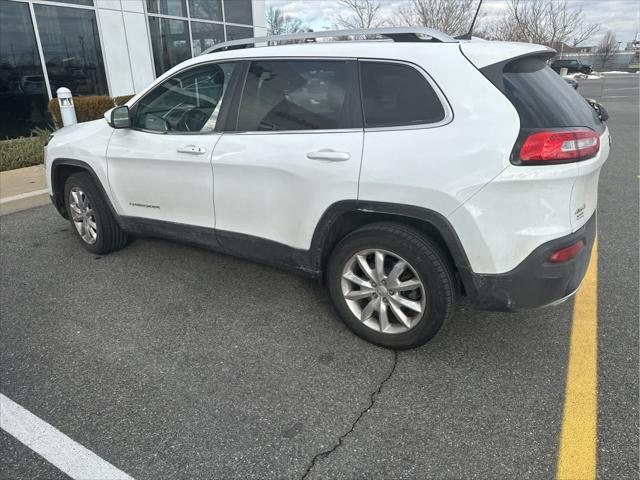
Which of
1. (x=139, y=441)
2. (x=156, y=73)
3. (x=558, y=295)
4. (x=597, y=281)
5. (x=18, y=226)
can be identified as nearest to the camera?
(x=139, y=441)

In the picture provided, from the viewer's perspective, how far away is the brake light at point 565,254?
2471 millimetres

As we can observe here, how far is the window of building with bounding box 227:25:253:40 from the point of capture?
50.6ft

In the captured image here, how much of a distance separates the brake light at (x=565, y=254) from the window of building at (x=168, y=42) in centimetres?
1273

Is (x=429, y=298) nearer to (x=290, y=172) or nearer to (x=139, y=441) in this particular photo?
(x=290, y=172)

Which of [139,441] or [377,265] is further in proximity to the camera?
[377,265]

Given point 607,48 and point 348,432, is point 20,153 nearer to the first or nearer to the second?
point 348,432

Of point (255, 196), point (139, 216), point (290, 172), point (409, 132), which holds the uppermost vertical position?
point (409, 132)

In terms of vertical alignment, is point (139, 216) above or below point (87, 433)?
above

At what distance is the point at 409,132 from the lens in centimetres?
262

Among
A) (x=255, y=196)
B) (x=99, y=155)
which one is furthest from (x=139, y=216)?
(x=255, y=196)

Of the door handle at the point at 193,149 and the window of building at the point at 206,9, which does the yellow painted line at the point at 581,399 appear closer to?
the door handle at the point at 193,149

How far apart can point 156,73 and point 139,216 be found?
34.3ft

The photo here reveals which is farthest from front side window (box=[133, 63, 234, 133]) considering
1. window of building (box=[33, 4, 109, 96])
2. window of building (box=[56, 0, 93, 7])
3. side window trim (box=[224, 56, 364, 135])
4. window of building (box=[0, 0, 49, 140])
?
window of building (box=[56, 0, 93, 7])

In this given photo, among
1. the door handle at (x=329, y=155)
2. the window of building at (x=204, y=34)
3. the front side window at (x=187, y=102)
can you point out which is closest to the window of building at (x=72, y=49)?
the window of building at (x=204, y=34)
